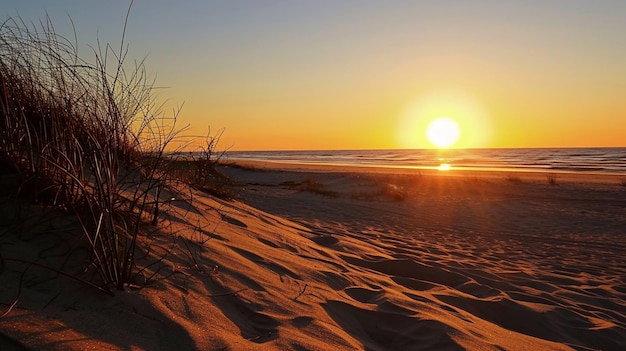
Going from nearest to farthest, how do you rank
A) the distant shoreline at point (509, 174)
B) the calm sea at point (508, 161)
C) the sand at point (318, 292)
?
the sand at point (318, 292) < the distant shoreline at point (509, 174) < the calm sea at point (508, 161)

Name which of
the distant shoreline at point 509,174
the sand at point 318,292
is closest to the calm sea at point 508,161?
the distant shoreline at point 509,174

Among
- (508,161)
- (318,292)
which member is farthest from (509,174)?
(318,292)

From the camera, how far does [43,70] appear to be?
3.26 meters

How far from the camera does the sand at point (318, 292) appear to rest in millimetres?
2010

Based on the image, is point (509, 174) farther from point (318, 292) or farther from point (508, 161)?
point (318, 292)

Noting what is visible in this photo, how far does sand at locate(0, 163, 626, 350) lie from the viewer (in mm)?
2010

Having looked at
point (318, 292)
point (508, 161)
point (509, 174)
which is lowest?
point (318, 292)

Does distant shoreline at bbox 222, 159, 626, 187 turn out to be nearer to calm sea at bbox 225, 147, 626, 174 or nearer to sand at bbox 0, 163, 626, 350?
calm sea at bbox 225, 147, 626, 174

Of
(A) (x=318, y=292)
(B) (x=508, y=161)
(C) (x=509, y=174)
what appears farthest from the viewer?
(B) (x=508, y=161)

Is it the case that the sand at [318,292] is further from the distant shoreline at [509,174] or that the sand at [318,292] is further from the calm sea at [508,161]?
the distant shoreline at [509,174]

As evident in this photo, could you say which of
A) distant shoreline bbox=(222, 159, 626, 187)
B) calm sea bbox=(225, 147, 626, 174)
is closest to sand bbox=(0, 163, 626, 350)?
calm sea bbox=(225, 147, 626, 174)

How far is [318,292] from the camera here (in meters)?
3.14

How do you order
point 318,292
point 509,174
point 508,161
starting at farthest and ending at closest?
point 508,161, point 509,174, point 318,292

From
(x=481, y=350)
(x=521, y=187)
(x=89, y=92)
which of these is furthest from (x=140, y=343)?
(x=521, y=187)
